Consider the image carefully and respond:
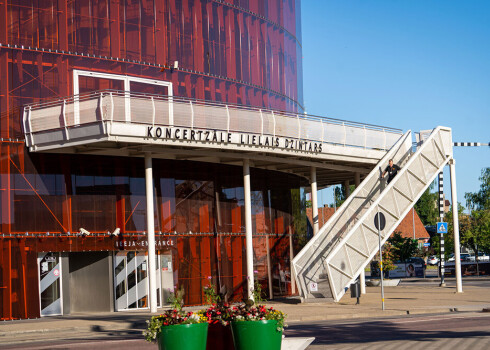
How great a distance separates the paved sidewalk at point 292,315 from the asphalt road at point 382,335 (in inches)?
44.1

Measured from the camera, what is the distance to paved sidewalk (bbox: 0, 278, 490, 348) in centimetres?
2219

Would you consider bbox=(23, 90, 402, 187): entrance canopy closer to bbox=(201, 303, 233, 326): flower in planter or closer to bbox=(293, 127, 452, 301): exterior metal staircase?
bbox=(293, 127, 452, 301): exterior metal staircase

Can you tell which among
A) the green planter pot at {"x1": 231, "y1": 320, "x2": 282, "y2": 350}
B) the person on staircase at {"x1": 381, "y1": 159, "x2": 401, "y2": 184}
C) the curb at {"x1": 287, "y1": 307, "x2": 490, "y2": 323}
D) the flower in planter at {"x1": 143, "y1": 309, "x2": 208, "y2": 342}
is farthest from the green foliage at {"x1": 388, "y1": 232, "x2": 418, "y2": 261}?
the flower in planter at {"x1": 143, "y1": 309, "x2": 208, "y2": 342}

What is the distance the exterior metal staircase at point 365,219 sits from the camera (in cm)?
2952

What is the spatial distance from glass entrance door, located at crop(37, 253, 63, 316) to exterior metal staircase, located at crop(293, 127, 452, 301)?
9164mm

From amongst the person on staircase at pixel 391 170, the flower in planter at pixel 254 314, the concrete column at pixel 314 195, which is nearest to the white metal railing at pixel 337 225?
the person on staircase at pixel 391 170

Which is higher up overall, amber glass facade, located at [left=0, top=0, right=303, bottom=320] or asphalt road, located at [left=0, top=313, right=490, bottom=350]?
amber glass facade, located at [left=0, top=0, right=303, bottom=320]

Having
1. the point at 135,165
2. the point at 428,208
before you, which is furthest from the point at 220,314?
the point at 428,208

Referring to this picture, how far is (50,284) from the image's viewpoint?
93.5ft

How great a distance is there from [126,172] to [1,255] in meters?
5.93

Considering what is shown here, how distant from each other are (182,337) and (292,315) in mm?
14439

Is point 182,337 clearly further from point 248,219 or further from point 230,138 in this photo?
point 248,219

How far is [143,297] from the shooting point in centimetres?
3086

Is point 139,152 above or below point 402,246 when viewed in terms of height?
above
